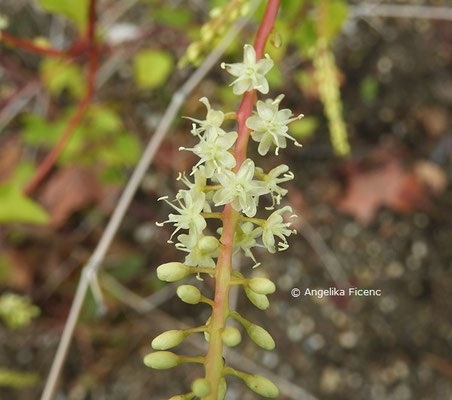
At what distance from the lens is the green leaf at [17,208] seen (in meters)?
2.23

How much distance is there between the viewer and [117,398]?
3451 mm

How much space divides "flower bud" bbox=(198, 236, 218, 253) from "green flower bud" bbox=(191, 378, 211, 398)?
0.65 feet

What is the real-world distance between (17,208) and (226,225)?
4.68ft

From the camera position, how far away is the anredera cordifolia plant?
3.21 ft

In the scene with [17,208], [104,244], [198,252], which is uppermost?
[17,208]

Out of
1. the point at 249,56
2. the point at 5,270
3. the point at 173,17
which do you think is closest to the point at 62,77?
the point at 173,17

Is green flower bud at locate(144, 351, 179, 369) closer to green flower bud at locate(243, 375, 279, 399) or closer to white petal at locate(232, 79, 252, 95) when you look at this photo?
green flower bud at locate(243, 375, 279, 399)

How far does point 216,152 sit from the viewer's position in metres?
1.07

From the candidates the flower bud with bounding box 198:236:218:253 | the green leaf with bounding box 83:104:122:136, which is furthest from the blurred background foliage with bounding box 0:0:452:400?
the flower bud with bounding box 198:236:218:253

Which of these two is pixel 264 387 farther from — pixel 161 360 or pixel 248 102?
pixel 248 102

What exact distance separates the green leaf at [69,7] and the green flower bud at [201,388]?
1.81m

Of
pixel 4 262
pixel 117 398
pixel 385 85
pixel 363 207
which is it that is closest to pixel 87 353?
pixel 117 398

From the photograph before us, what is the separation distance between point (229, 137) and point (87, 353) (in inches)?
103

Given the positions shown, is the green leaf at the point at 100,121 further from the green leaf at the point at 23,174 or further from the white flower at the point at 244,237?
the white flower at the point at 244,237
